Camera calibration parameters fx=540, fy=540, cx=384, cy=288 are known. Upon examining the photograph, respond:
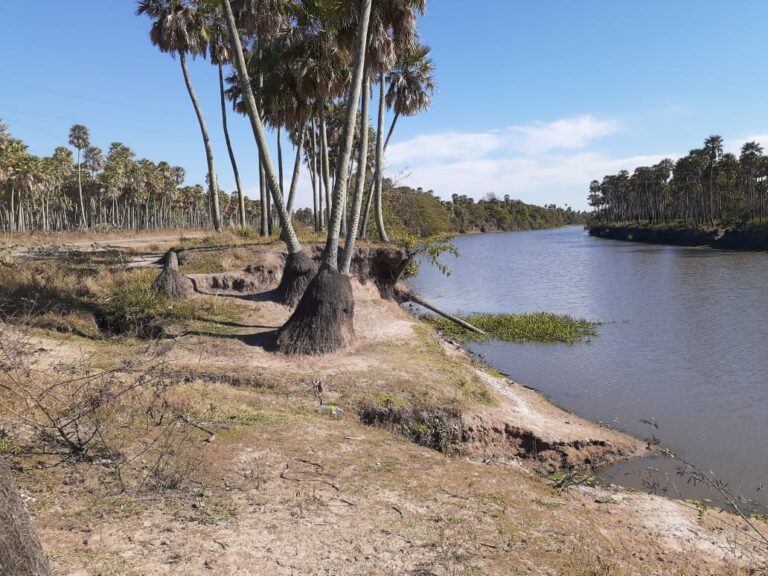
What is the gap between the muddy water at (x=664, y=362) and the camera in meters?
11.5

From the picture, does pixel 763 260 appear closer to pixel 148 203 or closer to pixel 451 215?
pixel 148 203

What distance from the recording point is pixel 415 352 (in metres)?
14.8

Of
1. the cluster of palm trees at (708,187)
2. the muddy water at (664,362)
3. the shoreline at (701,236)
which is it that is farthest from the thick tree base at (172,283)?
the cluster of palm trees at (708,187)

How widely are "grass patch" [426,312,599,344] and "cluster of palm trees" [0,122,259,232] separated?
92.1 feet

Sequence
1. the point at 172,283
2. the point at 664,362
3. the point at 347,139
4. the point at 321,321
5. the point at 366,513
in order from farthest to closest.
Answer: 1. the point at 664,362
2. the point at 172,283
3. the point at 347,139
4. the point at 321,321
5. the point at 366,513

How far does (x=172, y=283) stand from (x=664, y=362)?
16.4 metres

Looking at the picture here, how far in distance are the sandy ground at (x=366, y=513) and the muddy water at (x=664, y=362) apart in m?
1.54

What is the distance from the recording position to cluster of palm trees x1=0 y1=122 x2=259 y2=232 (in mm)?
51656

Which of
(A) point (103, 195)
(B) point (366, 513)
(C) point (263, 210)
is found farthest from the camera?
(A) point (103, 195)

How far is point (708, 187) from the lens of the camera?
86.1 m

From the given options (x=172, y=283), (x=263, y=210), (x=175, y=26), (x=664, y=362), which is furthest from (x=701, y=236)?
(x=172, y=283)

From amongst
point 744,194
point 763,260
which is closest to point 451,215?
point 744,194

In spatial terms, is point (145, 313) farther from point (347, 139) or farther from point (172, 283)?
point (347, 139)

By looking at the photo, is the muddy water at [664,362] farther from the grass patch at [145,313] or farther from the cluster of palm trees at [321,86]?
the grass patch at [145,313]
